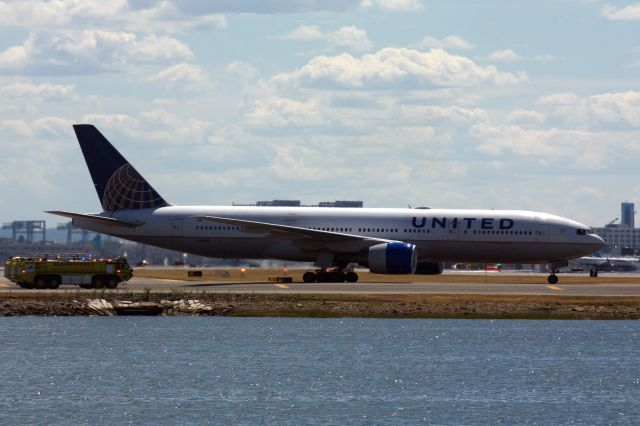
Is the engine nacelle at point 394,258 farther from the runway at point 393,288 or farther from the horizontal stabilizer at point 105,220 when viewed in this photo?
the horizontal stabilizer at point 105,220

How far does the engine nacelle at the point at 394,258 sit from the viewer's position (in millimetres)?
70125

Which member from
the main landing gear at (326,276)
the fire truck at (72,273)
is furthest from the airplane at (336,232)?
the fire truck at (72,273)

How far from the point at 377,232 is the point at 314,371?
36.0 meters

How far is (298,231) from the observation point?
7306cm

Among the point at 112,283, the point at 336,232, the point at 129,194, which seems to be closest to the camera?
the point at 112,283

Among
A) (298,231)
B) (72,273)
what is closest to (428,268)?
(298,231)

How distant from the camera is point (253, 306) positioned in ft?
187

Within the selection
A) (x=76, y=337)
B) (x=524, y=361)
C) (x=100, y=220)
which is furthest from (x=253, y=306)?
(x=100, y=220)

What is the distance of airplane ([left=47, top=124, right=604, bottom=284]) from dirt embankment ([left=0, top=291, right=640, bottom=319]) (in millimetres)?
13473

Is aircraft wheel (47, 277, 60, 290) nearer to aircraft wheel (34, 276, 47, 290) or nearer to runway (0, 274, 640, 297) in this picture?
aircraft wheel (34, 276, 47, 290)

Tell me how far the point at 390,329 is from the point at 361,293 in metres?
9.87

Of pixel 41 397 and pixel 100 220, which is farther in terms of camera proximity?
pixel 100 220

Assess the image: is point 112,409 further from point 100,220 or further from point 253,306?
point 100,220

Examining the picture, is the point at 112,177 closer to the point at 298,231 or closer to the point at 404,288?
the point at 298,231
